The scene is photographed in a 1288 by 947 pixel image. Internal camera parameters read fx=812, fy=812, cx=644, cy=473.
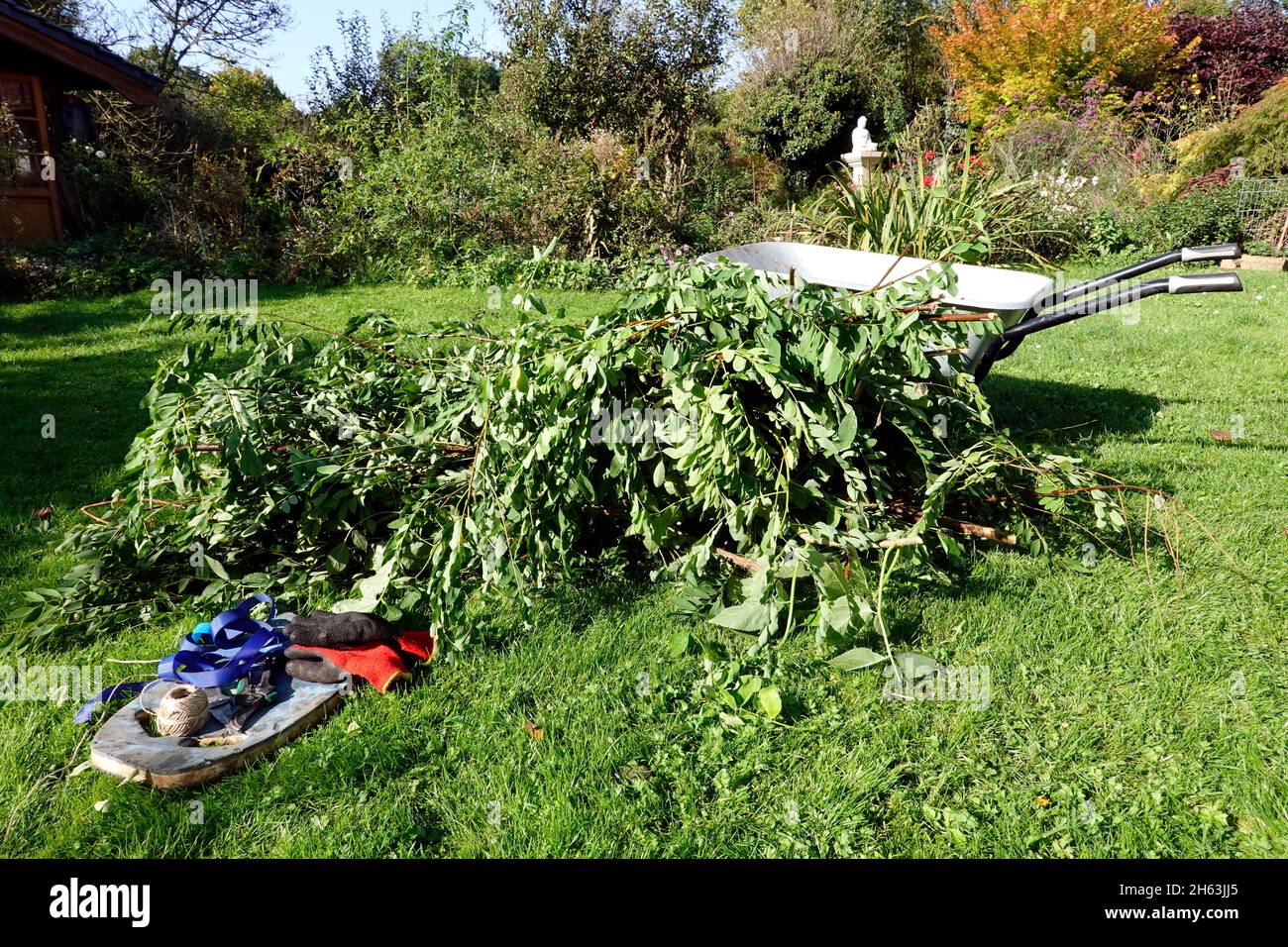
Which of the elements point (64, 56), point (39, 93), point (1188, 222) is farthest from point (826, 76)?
point (39, 93)

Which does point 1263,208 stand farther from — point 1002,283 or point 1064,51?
point 1002,283

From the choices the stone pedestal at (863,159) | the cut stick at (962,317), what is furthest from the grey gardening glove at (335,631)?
the stone pedestal at (863,159)

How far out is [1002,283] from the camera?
4.14m

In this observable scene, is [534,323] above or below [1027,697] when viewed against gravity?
above

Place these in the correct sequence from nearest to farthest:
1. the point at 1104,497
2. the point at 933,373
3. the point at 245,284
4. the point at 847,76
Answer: the point at 1104,497, the point at 933,373, the point at 245,284, the point at 847,76

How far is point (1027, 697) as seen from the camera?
2.18 m

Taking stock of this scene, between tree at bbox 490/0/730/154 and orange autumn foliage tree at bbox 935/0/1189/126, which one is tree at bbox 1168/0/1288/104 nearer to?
orange autumn foliage tree at bbox 935/0/1189/126

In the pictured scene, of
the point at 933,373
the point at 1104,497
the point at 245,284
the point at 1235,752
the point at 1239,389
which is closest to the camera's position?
the point at 1235,752

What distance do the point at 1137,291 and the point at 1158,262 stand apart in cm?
34

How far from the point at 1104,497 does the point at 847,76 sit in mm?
15885

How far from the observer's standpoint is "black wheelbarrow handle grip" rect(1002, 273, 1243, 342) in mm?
2576

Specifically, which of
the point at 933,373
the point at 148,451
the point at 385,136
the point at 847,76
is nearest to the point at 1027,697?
the point at 933,373
